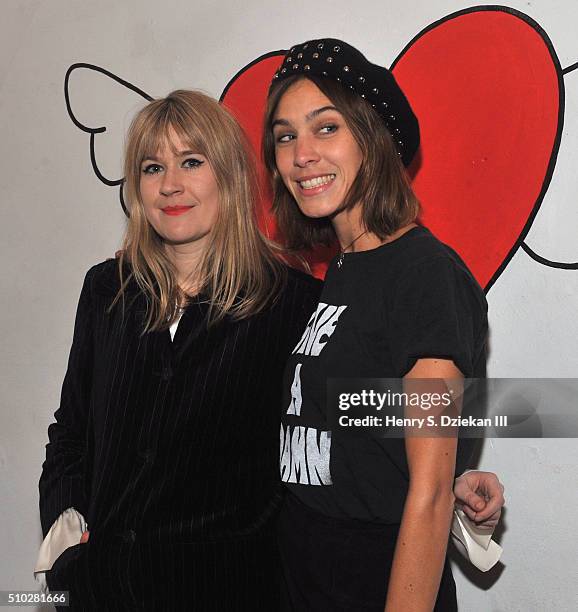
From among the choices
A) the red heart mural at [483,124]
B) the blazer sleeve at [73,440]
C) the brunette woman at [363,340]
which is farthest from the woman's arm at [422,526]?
the blazer sleeve at [73,440]

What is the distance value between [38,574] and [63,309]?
0.89m

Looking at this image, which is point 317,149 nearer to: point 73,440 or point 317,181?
point 317,181

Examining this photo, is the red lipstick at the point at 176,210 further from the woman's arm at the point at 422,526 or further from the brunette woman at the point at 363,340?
the woman's arm at the point at 422,526

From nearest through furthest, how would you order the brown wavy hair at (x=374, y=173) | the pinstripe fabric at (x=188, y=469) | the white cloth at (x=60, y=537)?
the brown wavy hair at (x=374, y=173)
the pinstripe fabric at (x=188, y=469)
the white cloth at (x=60, y=537)

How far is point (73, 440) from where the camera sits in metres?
1.63

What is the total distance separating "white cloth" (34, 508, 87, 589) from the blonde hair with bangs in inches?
17.2

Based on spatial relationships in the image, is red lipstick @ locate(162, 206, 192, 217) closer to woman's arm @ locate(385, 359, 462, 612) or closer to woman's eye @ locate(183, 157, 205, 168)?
woman's eye @ locate(183, 157, 205, 168)

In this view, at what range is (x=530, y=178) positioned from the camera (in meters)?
1.50

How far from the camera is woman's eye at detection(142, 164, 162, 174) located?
1543 millimetres

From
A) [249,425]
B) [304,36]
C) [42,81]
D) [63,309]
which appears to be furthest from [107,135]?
[249,425]

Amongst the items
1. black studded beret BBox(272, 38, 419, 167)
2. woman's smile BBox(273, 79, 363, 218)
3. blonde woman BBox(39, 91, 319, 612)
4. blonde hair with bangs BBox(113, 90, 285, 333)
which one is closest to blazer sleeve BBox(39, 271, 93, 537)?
blonde woman BBox(39, 91, 319, 612)

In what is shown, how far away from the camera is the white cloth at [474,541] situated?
1.36 metres

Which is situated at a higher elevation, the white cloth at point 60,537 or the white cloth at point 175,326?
the white cloth at point 175,326

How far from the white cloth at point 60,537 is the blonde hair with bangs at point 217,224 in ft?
1.44
